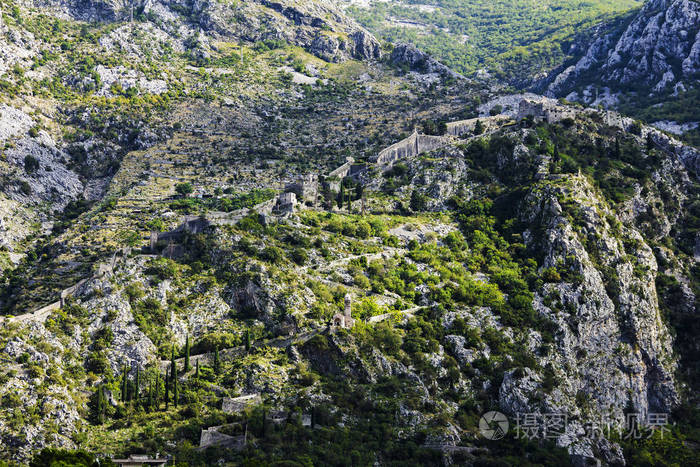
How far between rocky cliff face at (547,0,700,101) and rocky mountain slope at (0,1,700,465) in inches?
1355

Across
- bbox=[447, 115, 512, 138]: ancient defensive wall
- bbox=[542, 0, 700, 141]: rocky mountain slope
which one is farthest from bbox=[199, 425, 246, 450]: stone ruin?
bbox=[542, 0, 700, 141]: rocky mountain slope

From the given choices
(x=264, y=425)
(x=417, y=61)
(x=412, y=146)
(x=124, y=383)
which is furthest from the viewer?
(x=417, y=61)

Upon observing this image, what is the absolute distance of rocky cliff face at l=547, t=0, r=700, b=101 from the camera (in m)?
133

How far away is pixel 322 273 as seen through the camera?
72688 millimetres

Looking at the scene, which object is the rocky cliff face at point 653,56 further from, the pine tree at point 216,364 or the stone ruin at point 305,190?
the pine tree at point 216,364

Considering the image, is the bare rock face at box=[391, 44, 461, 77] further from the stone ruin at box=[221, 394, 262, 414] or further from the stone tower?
the stone ruin at box=[221, 394, 262, 414]

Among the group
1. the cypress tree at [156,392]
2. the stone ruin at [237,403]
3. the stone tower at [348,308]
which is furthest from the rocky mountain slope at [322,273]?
A: the cypress tree at [156,392]

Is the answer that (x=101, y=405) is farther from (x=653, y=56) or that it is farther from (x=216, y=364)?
(x=653, y=56)

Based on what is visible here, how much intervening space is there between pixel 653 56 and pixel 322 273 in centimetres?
9315

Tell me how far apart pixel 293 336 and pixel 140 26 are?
92074 millimetres

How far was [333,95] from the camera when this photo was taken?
134250mm

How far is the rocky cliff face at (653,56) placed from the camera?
133 meters

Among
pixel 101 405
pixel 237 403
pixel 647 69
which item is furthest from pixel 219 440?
pixel 647 69

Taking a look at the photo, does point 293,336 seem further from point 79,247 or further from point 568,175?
point 568,175
